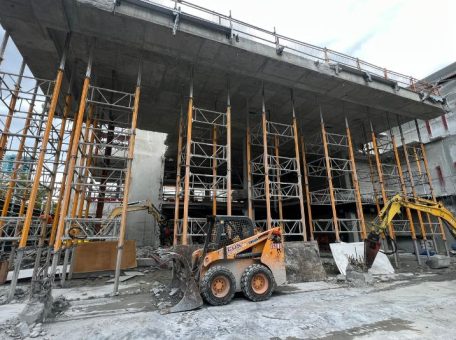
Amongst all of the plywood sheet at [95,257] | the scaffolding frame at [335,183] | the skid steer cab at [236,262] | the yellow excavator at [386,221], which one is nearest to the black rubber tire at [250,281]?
the skid steer cab at [236,262]

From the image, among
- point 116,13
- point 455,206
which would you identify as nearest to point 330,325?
point 116,13

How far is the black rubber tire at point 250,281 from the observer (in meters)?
7.55

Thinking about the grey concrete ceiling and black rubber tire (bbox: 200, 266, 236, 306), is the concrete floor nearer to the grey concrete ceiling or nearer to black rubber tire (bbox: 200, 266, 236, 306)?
black rubber tire (bbox: 200, 266, 236, 306)

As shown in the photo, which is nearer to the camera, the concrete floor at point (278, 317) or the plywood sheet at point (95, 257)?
the concrete floor at point (278, 317)

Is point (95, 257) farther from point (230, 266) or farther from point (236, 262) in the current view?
point (236, 262)

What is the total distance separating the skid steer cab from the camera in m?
7.35

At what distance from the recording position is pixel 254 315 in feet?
21.1

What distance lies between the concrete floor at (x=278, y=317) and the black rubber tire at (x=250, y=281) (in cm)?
24

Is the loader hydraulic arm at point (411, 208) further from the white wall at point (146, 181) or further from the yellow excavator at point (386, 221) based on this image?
→ the white wall at point (146, 181)

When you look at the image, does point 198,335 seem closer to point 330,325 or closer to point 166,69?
point 330,325

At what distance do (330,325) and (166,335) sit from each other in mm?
3610

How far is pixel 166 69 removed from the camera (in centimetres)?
1282

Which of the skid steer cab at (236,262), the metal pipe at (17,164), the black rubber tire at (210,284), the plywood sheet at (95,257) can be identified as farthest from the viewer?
the plywood sheet at (95,257)

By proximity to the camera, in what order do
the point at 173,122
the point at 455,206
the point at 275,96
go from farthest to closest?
the point at 455,206 → the point at 173,122 → the point at 275,96
